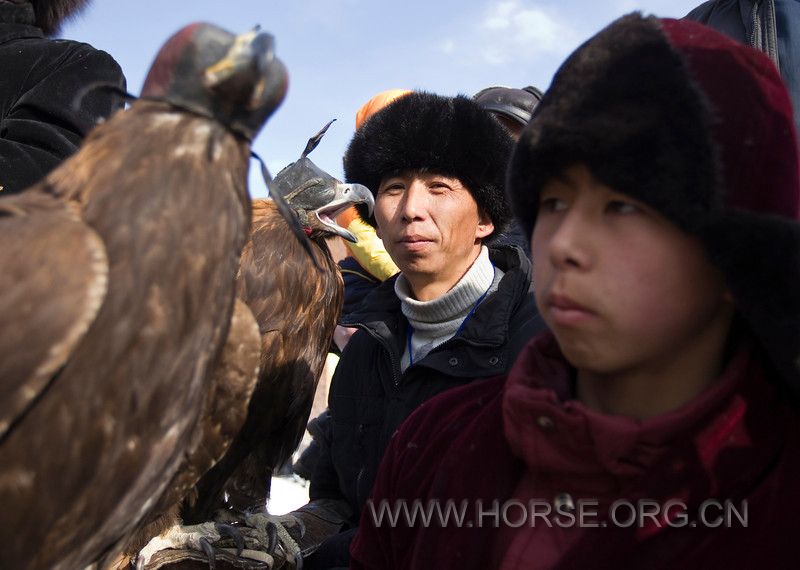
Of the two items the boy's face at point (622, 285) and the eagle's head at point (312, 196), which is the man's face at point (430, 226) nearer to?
the eagle's head at point (312, 196)

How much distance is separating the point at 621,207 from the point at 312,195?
2.54 m

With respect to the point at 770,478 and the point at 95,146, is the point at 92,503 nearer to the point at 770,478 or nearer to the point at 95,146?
the point at 95,146

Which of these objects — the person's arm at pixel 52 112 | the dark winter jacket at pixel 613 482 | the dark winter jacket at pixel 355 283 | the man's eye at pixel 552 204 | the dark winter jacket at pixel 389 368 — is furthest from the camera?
the dark winter jacket at pixel 355 283

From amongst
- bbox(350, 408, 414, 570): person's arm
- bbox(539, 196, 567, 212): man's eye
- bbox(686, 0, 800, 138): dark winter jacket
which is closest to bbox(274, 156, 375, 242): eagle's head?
bbox(686, 0, 800, 138): dark winter jacket

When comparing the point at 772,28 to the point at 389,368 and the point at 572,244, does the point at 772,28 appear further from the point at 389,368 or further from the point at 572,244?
the point at 572,244

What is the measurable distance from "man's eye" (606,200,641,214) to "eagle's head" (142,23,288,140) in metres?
0.67

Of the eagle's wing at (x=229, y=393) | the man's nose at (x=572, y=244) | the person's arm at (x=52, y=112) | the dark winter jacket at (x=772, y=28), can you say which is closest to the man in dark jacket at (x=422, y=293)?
the eagle's wing at (x=229, y=393)

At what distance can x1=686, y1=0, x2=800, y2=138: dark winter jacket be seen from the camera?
10.1 feet

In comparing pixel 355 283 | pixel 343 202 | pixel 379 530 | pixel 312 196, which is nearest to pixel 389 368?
pixel 343 202

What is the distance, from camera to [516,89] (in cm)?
459

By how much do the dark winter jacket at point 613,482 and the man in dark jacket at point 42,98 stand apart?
5.65 feet

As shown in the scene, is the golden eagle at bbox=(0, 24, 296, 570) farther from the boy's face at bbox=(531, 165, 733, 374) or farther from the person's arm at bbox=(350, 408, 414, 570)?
the boy's face at bbox=(531, 165, 733, 374)

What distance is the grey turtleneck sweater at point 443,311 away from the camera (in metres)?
3.09

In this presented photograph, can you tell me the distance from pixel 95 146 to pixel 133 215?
0.21m
